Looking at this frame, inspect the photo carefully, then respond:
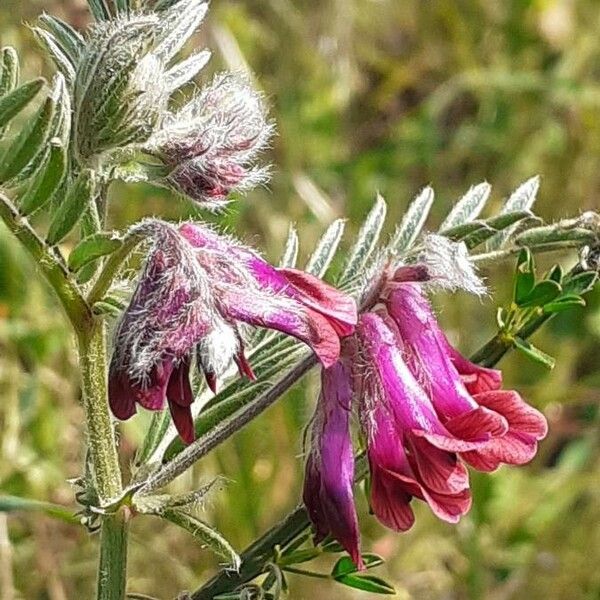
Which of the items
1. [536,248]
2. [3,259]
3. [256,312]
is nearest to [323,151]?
[3,259]

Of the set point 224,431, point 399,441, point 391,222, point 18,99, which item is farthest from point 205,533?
point 391,222

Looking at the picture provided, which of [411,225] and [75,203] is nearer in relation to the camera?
[75,203]

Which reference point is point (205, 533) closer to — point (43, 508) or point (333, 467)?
point (333, 467)

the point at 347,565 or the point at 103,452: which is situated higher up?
the point at 103,452

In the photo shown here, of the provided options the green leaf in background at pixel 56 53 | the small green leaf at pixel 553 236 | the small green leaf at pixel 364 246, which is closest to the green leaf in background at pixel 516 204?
the small green leaf at pixel 553 236

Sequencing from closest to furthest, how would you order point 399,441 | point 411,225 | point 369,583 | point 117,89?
point 117,89
point 399,441
point 369,583
point 411,225

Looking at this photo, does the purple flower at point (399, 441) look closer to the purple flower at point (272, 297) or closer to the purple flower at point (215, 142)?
the purple flower at point (272, 297)

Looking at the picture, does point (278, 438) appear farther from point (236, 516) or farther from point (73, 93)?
point (73, 93)
